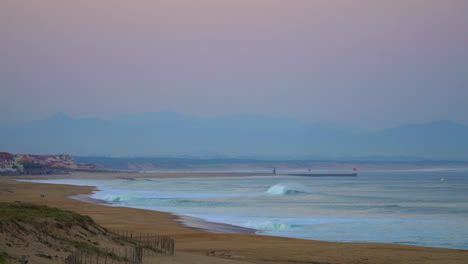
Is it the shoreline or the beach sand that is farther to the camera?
the shoreline

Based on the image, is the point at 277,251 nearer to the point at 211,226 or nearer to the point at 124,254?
the point at 124,254

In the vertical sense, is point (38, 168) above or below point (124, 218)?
above

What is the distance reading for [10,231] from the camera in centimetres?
1667

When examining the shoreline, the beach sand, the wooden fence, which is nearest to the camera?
the wooden fence

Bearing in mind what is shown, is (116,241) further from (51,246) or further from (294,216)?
(294,216)

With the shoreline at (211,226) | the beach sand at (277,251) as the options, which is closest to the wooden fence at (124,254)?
the beach sand at (277,251)

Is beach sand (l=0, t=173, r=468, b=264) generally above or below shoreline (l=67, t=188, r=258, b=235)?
below

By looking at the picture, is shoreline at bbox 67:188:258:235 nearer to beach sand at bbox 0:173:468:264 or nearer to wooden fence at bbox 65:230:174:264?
beach sand at bbox 0:173:468:264

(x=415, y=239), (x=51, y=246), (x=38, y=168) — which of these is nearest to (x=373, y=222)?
(x=415, y=239)

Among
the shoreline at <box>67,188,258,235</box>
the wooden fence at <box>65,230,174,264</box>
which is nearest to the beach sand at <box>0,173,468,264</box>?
the shoreline at <box>67,188,258,235</box>

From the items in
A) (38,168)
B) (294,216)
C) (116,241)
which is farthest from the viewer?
(38,168)

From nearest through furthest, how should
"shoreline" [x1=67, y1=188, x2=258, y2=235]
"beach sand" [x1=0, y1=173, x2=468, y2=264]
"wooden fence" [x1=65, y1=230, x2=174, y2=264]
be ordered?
"wooden fence" [x1=65, y1=230, x2=174, y2=264]
"beach sand" [x1=0, y1=173, x2=468, y2=264]
"shoreline" [x1=67, y1=188, x2=258, y2=235]

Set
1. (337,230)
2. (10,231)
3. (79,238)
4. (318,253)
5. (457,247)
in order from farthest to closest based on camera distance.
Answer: (337,230)
(457,247)
(318,253)
(79,238)
(10,231)

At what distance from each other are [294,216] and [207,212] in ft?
23.9
